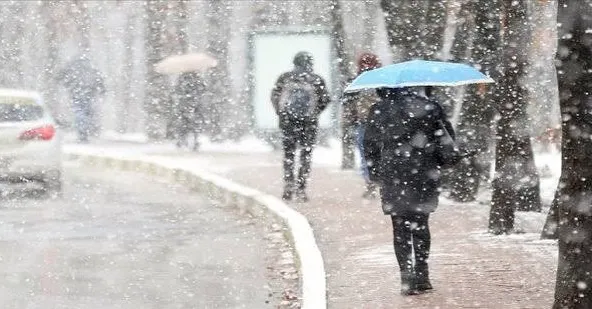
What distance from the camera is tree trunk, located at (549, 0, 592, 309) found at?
7.93 metres

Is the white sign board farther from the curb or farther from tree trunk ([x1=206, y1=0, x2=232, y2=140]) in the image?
tree trunk ([x1=206, y1=0, x2=232, y2=140])

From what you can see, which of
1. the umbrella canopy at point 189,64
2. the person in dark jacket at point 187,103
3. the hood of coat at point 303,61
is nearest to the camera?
the hood of coat at point 303,61

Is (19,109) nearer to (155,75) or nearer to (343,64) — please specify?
(343,64)

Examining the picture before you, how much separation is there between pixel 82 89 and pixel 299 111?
44.4 ft

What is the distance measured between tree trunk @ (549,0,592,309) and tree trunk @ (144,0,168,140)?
22685 millimetres

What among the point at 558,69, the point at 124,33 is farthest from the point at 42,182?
the point at 124,33

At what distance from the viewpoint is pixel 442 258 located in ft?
38.5

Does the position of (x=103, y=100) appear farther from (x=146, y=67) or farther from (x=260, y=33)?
(x=260, y=33)

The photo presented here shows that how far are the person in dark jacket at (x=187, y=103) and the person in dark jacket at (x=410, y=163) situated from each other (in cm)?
1812

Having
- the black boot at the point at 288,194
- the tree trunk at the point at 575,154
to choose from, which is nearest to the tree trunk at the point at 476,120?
the black boot at the point at 288,194

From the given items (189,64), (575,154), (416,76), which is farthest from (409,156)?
(189,64)

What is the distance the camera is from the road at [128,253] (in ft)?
34.0

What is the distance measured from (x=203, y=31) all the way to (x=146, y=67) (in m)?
1.54

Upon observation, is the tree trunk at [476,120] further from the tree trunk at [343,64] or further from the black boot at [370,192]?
the tree trunk at [343,64]
